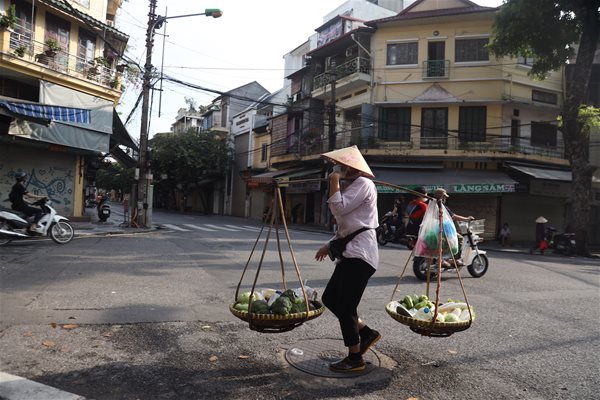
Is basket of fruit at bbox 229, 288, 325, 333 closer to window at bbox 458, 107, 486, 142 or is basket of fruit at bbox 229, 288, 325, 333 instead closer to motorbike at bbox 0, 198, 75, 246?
motorbike at bbox 0, 198, 75, 246

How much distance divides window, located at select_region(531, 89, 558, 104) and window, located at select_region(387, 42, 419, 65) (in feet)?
21.1

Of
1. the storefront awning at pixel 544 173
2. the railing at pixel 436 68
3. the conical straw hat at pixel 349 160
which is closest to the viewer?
the conical straw hat at pixel 349 160

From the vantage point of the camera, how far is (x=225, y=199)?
42.5 metres

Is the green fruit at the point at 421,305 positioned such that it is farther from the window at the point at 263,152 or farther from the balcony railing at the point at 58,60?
the window at the point at 263,152

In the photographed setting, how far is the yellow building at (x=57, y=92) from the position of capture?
15742 mm

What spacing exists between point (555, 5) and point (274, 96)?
984 inches

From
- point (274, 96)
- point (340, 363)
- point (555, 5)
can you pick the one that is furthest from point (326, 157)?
point (274, 96)

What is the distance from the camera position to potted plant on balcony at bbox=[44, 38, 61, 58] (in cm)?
1670

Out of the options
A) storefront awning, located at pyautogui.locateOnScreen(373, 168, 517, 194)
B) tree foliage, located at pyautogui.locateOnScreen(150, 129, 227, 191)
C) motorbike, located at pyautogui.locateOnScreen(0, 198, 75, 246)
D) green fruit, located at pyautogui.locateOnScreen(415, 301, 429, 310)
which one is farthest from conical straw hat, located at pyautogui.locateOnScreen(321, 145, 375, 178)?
tree foliage, located at pyautogui.locateOnScreen(150, 129, 227, 191)

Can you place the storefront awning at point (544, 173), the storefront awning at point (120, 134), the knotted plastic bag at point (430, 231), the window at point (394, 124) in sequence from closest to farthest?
the knotted plastic bag at point (430, 231) → the storefront awning at point (120, 134) → the storefront awning at point (544, 173) → the window at point (394, 124)

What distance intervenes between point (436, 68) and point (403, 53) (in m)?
2.09

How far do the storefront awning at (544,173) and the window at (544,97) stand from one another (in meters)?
3.88

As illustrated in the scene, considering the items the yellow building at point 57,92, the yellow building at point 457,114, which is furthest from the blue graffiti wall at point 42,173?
the yellow building at point 457,114

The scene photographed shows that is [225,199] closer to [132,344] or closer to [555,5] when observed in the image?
[555,5]
